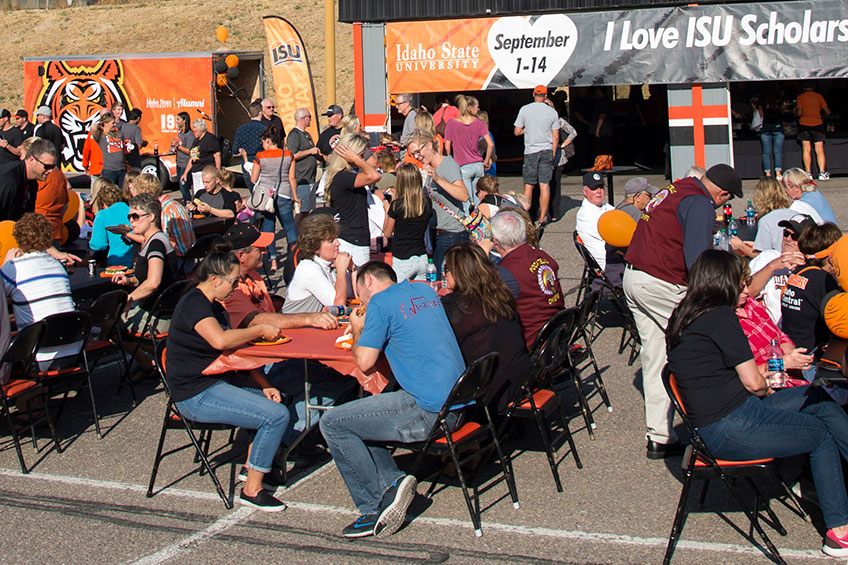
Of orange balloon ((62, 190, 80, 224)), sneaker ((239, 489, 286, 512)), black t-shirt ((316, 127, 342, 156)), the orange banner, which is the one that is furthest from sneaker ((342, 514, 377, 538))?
the orange banner

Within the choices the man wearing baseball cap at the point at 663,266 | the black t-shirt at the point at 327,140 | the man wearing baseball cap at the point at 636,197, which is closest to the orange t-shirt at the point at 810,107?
the black t-shirt at the point at 327,140

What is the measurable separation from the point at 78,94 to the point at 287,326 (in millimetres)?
14962

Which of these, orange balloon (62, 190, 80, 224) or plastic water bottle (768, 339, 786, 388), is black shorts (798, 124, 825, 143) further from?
plastic water bottle (768, 339, 786, 388)

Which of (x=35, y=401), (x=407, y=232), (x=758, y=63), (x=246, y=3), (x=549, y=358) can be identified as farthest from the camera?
(x=246, y=3)

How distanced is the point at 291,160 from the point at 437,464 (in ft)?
19.7

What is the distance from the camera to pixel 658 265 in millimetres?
5336

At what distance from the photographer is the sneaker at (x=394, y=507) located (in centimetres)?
449

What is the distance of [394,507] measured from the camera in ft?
14.8

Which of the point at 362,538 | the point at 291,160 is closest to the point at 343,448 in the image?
the point at 362,538

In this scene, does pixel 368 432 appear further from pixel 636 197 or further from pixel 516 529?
pixel 636 197

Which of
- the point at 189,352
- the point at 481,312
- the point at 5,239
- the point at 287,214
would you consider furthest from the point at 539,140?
the point at 189,352

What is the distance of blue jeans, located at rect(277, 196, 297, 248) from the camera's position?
1061 cm

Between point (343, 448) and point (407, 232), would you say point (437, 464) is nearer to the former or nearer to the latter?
point (343, 448)

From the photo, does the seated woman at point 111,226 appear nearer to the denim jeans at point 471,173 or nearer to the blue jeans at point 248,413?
the blue jeans at point 248,413
